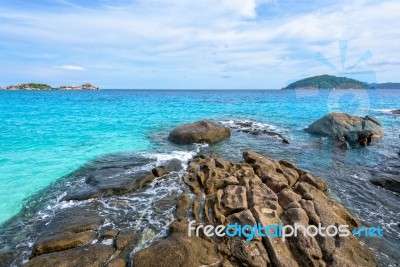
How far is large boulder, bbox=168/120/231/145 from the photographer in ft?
76.0

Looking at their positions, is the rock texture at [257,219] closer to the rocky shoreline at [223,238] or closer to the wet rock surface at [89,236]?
the rocky shoreline at [223,238]

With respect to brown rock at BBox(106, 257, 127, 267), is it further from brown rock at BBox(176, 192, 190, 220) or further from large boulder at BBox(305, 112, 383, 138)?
large boulder at BBox(305, 112, 383, 138)

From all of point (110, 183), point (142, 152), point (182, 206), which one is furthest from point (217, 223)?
point (142, 152)

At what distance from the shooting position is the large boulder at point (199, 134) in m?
23.2

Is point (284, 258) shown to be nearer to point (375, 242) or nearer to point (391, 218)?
point (375, 242)

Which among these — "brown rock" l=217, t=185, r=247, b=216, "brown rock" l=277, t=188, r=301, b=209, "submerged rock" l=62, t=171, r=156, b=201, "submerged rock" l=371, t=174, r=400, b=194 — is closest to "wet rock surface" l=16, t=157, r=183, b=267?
"submerged rock" l=62, t=171, r=156, b=201

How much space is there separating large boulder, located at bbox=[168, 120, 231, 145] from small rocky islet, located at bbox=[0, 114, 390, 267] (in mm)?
9010

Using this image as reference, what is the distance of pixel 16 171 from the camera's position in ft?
53.5

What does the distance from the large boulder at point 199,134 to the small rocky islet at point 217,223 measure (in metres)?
9.01

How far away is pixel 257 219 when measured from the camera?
9.16 metres

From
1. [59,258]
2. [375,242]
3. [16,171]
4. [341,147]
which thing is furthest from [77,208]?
[341,147]

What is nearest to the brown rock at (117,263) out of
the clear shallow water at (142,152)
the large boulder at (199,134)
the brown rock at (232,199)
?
the clear shallow water at (142,152)

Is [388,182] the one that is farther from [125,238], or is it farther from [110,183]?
[110,183]

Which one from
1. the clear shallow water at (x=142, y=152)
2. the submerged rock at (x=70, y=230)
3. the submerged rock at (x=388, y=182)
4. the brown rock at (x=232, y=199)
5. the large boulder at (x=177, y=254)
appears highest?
the brown rock at (x=232, y=199)
